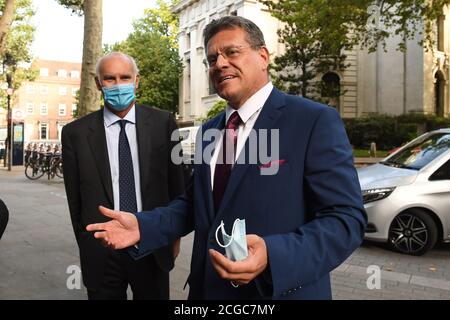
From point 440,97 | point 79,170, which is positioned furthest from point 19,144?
point 440,97

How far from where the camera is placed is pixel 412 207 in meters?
6.55

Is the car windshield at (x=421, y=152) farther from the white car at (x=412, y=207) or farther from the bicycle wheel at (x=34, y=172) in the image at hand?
the bicycle wheel at (x=34, y=172)

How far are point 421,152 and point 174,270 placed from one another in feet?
14.2

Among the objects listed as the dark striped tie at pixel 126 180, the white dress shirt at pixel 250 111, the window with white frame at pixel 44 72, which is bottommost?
the dark striped tie at pixel 126 180

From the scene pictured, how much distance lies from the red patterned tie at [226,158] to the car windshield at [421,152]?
5754mm

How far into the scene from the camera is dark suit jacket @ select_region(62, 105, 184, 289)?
2.75 meters

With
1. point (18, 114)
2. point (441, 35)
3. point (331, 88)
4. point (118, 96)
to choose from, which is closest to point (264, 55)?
point (118, 96)

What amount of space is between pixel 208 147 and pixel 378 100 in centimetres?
3286

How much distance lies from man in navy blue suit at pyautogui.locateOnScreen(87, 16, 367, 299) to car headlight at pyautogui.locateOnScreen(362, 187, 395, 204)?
5.09m

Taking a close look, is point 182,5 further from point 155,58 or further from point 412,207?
point 412,207

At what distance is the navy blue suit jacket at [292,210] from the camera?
1.43 meters

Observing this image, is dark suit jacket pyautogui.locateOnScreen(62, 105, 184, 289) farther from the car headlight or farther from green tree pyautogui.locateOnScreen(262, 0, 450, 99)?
green tree pyautogui.locateOnScreen(262, 0, 450, 99)

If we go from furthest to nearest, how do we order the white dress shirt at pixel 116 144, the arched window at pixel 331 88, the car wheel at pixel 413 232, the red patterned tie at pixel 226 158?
the arched window at pixel 331 88 < the car wheel at pixel 413 232 < the white dress shirt at pixel 116 144 < the red patterned tie at pixel 226 158

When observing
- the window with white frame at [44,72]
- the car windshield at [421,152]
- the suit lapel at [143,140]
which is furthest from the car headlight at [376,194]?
the window with white frame at [44,72]
